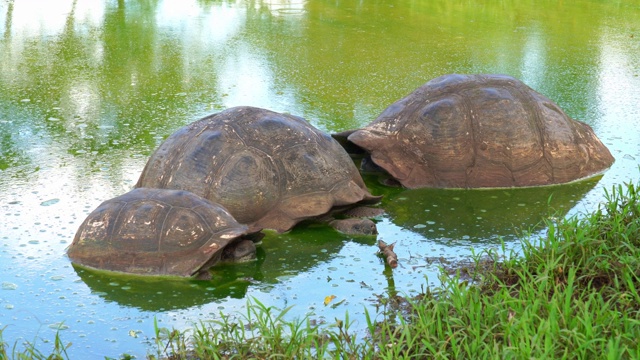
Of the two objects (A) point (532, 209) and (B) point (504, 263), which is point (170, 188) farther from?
(A) point (532, 209)

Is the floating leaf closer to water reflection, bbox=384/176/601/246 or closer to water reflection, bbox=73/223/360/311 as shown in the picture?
water reflection, bbox=73/223/360/311

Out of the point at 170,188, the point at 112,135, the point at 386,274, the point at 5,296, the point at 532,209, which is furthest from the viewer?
the point at 112,135

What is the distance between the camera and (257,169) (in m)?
5.04

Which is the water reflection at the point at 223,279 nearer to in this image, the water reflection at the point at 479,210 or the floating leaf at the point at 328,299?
the floating leaf at the point at 328,299

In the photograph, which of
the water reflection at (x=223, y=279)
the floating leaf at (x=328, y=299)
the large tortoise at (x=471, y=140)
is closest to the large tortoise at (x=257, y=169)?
the water reflection at (x=223, y=279)

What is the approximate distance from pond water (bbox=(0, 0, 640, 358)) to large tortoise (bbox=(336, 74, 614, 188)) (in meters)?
0.14

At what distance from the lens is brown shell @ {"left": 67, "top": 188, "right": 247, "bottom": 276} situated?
4410mm

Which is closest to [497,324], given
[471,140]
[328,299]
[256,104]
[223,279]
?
[328,299]

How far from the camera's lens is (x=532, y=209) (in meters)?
5.56

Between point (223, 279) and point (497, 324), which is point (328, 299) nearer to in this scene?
point (223, 279)

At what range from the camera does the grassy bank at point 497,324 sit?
3406mm

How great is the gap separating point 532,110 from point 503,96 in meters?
0.23

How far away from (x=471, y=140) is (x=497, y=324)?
8.17ft

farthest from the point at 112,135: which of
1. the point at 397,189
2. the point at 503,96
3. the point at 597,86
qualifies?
the point at 597,86
